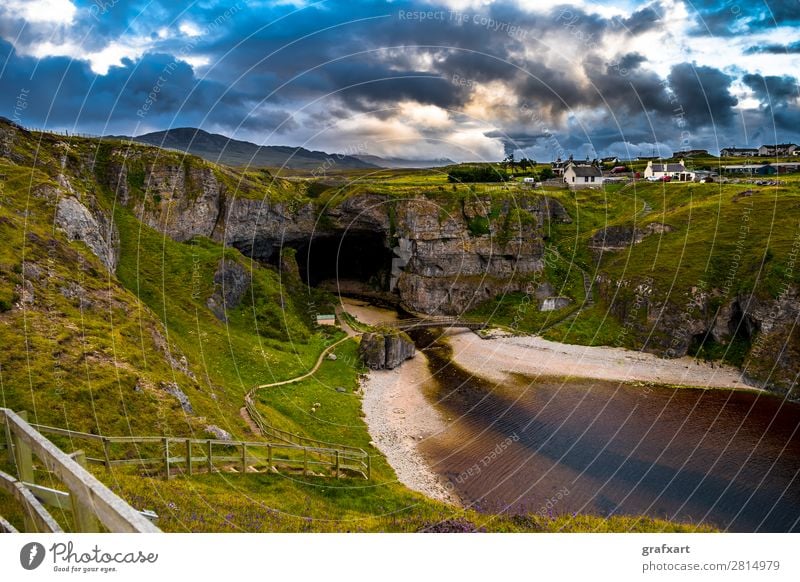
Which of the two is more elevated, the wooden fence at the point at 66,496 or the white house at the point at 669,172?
the white house at the point at 669,172

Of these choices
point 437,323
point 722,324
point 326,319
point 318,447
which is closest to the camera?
point 318,447

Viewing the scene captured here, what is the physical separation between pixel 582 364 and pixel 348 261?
52.0 meters

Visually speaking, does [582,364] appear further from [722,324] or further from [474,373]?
[722,324]

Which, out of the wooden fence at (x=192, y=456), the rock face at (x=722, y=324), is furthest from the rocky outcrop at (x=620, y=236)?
the wooden fence at (x=192, y=456)

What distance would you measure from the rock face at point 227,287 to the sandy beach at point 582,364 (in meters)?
28.4

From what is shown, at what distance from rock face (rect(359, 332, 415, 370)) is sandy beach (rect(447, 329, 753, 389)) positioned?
8.48 m

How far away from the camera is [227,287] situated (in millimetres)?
54062

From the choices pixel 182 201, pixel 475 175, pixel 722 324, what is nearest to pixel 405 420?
pixel 182 201

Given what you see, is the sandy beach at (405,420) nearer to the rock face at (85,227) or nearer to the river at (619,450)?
the river at (619,450)

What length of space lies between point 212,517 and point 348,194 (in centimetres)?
7709

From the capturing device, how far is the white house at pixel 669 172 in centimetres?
11175

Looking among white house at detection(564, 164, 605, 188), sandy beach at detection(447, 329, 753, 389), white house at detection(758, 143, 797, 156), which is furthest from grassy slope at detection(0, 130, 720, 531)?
white house at detection(758, 143, 797, 156)

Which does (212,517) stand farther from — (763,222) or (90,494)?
(763,222)
